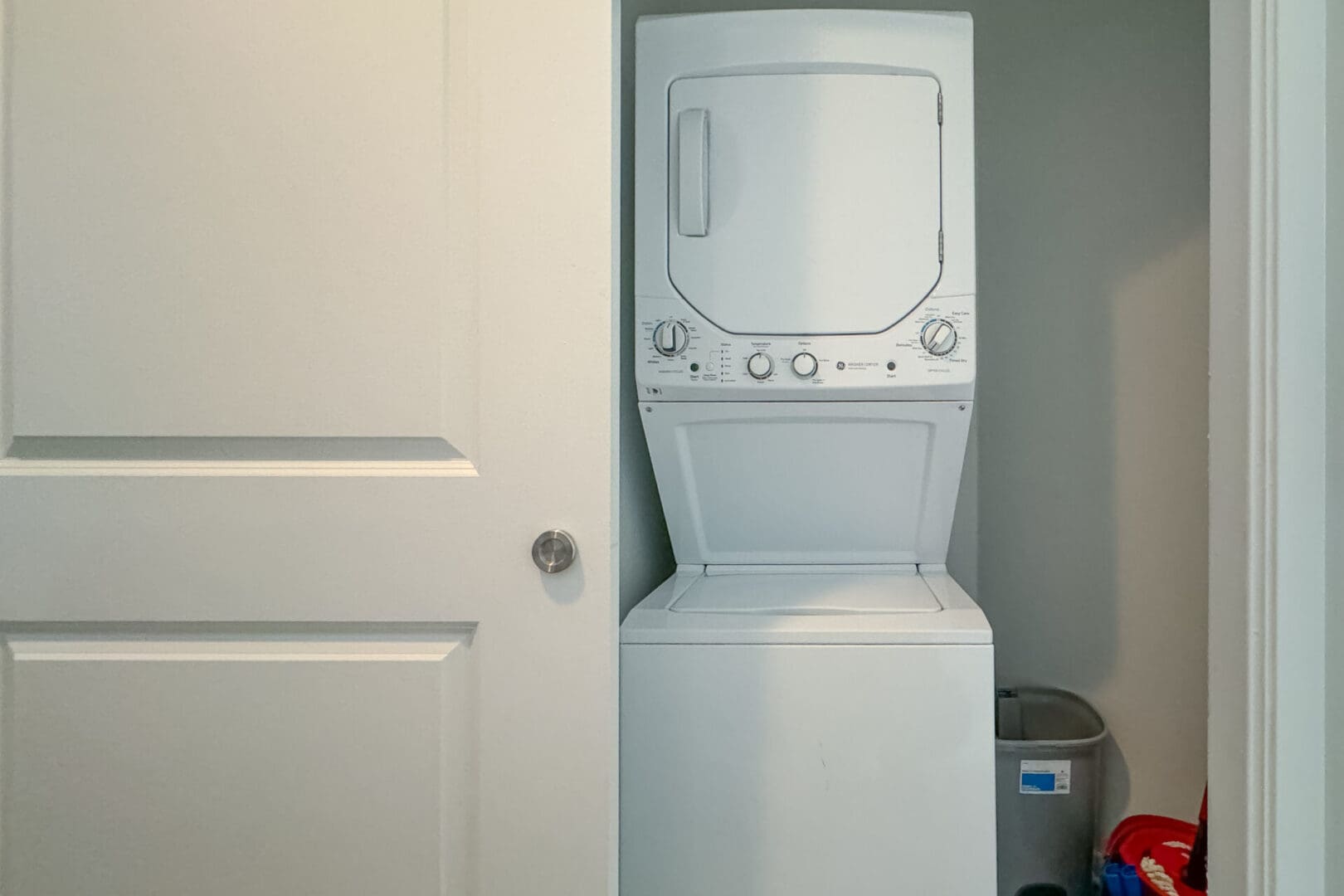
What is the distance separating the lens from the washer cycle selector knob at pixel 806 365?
4.75 ft

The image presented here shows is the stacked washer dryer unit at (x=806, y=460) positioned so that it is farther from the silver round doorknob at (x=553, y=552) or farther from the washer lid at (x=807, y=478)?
the silver round doorknob at (x=553, y=552)

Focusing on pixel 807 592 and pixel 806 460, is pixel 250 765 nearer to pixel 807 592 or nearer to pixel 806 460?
pixel 807 592

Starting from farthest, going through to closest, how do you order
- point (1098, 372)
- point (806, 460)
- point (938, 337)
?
point (1098, 372) → point (806, 460) → point (938, 337)

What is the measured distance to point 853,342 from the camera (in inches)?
57.5

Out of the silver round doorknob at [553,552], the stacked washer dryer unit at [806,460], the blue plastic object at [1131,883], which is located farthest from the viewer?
the blue plastic object at [1131,883]

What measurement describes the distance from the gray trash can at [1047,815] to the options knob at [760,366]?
865 millimetres

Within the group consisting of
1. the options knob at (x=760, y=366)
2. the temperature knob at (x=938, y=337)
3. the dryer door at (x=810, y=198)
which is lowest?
the options knob at (x=760, y=366)

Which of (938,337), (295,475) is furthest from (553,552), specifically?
(938,337)

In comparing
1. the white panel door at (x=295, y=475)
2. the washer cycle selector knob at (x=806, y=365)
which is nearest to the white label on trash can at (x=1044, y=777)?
the washer cycle selector knob at (x=806, y=365)

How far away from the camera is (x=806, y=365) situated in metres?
1.45

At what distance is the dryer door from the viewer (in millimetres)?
1454

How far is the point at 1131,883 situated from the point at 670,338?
131cm

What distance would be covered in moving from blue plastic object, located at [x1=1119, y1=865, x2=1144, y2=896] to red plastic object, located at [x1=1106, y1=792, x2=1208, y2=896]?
0.01 meters

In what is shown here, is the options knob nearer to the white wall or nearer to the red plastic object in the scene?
the white wall
